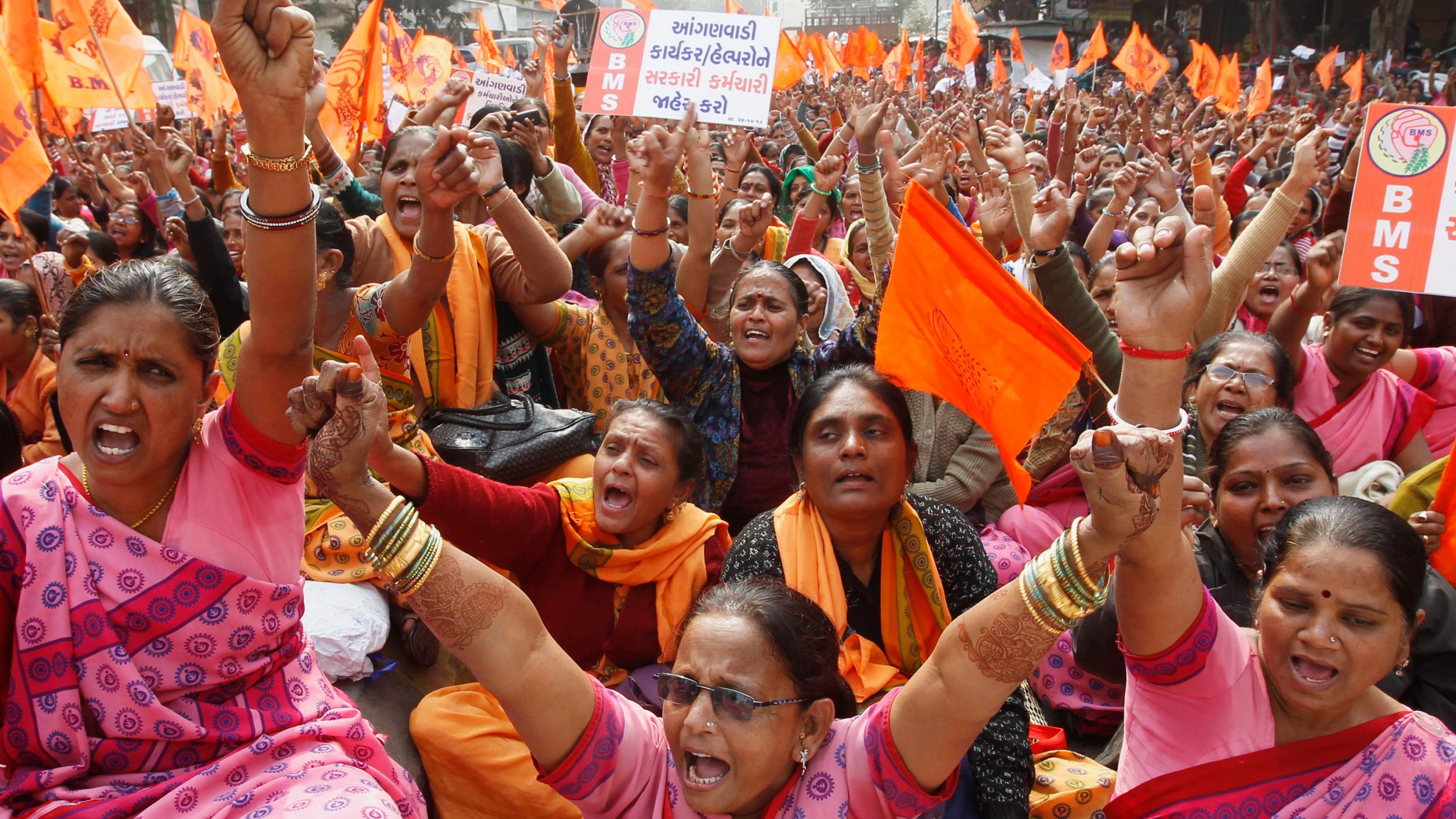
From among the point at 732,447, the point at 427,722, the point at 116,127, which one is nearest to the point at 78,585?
the point at 427,722

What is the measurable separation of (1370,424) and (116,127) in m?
9.73

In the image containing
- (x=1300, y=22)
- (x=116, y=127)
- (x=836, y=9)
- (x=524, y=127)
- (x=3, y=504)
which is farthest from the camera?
(x=836, y=9)

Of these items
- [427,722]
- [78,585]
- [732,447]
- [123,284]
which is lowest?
[427,722]

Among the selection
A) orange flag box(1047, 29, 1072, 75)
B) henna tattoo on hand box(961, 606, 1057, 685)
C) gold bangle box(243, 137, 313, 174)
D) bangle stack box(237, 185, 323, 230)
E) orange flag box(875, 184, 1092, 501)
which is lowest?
henna tattoo on hand box(961, 606, 1057, 685)

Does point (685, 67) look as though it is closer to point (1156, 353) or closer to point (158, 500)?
point (158, 500)

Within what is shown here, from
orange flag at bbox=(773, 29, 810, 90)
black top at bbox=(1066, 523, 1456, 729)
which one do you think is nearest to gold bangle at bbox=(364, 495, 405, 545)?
black top at bbox=(1066, 523, 1456, 729)

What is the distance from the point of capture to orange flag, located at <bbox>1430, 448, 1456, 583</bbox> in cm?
262

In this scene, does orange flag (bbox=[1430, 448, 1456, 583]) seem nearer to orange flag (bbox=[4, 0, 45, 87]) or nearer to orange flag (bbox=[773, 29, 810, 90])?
orange flag (bbox=[4, 0, 45, 87])

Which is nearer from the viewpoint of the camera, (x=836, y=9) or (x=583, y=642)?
(x=583, y=642)

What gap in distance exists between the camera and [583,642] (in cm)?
290

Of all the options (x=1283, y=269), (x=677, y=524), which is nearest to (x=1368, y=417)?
(x=1283, y=269)

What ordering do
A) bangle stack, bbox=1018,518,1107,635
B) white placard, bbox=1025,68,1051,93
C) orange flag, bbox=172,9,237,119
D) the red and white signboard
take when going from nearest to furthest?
bangle stack, bbox=1018,518,1107,635 → the red and white signboard → orange flag, bbox=172,9,237,119 → white placard, bbox=1025,68,1051,93

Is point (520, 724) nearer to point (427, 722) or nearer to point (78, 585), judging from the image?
point (78, 585)

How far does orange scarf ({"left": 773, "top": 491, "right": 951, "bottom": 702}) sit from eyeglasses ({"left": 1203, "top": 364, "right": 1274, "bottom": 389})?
126 cm
